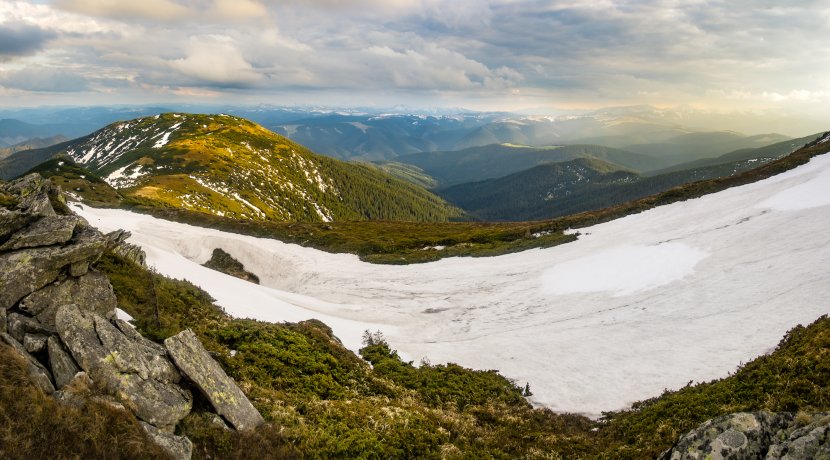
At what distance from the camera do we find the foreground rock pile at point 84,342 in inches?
450

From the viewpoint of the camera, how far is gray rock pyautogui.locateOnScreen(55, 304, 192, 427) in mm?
11648

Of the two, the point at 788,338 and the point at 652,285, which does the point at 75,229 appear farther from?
the point at 652,285

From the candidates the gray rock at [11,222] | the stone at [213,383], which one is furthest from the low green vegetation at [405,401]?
the gray rock at [11,222]

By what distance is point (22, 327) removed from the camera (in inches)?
510

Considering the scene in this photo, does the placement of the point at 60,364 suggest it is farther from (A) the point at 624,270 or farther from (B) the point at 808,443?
(A) the point at 624,270

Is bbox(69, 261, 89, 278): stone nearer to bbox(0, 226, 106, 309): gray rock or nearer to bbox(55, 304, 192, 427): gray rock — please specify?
bbox(0, 226, 106, 309): gray rock

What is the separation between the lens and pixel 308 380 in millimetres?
18844

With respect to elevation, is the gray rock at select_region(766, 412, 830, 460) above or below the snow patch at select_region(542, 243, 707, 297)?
above

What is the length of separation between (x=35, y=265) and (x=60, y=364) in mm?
4928

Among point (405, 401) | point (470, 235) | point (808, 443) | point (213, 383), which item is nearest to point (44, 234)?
point (213, 383)

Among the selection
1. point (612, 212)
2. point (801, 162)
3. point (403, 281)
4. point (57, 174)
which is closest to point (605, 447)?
point (403, 281)

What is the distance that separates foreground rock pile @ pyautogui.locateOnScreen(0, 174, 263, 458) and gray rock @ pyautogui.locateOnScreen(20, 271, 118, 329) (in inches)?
1.1

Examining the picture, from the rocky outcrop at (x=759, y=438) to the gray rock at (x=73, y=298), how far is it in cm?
1934

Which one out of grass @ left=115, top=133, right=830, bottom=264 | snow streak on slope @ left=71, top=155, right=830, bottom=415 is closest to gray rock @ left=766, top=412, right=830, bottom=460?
snow streak on slope @ left=71, top=155, right=830, bottom=415
